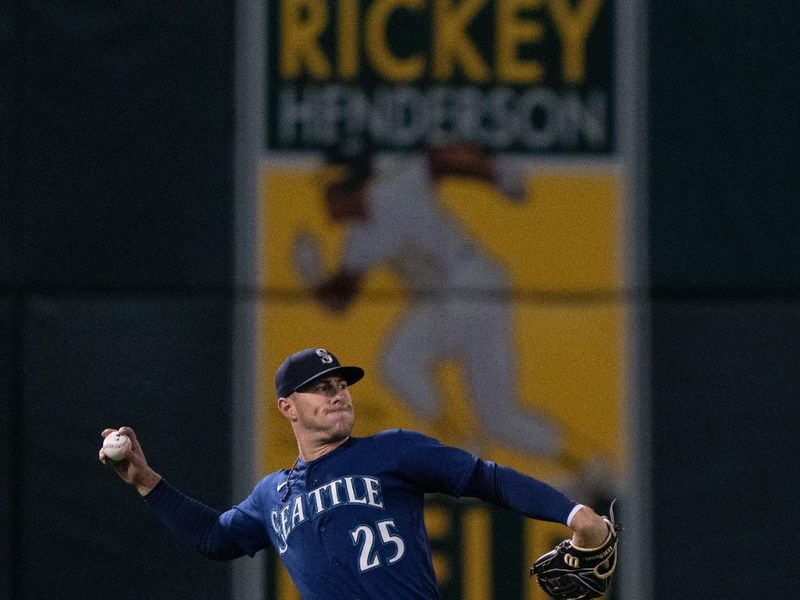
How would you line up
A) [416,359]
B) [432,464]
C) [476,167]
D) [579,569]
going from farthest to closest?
1. [476,167]
2. [416,359]
3. [432,464]
4. [579,569]

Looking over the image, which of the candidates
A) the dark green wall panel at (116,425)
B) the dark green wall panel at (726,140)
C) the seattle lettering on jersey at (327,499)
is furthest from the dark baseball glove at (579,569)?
the dark green wall panel at (726,140)

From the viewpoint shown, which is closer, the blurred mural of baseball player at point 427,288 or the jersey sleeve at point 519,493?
the jersey sleeve at point 519,493

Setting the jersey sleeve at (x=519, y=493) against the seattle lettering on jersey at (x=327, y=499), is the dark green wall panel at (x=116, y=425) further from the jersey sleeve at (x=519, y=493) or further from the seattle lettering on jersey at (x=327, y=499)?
the jersey sleeve at (x=519, y=493)

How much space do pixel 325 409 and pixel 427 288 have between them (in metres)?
2.18

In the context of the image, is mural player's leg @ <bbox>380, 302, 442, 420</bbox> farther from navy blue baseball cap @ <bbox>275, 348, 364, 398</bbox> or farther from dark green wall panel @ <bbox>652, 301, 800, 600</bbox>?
navy blue baseball cap @ <bbox>275, 348, 364, 398</bbox>

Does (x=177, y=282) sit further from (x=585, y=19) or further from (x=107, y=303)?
(x=585, y=19)

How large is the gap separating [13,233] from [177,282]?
706mm

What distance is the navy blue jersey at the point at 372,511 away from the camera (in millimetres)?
3623

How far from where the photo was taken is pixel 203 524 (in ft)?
13.5

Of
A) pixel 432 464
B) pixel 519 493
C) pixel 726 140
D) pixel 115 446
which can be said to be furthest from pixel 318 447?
pixel 726 140

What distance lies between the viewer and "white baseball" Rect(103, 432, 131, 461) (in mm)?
3898

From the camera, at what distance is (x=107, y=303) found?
5867mm

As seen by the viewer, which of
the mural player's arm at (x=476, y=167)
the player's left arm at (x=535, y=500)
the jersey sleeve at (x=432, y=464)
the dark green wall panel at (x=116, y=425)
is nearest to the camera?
the player's left arm at (x=535, y=500)

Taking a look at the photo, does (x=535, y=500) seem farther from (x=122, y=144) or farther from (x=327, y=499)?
(x=122, y=144)
